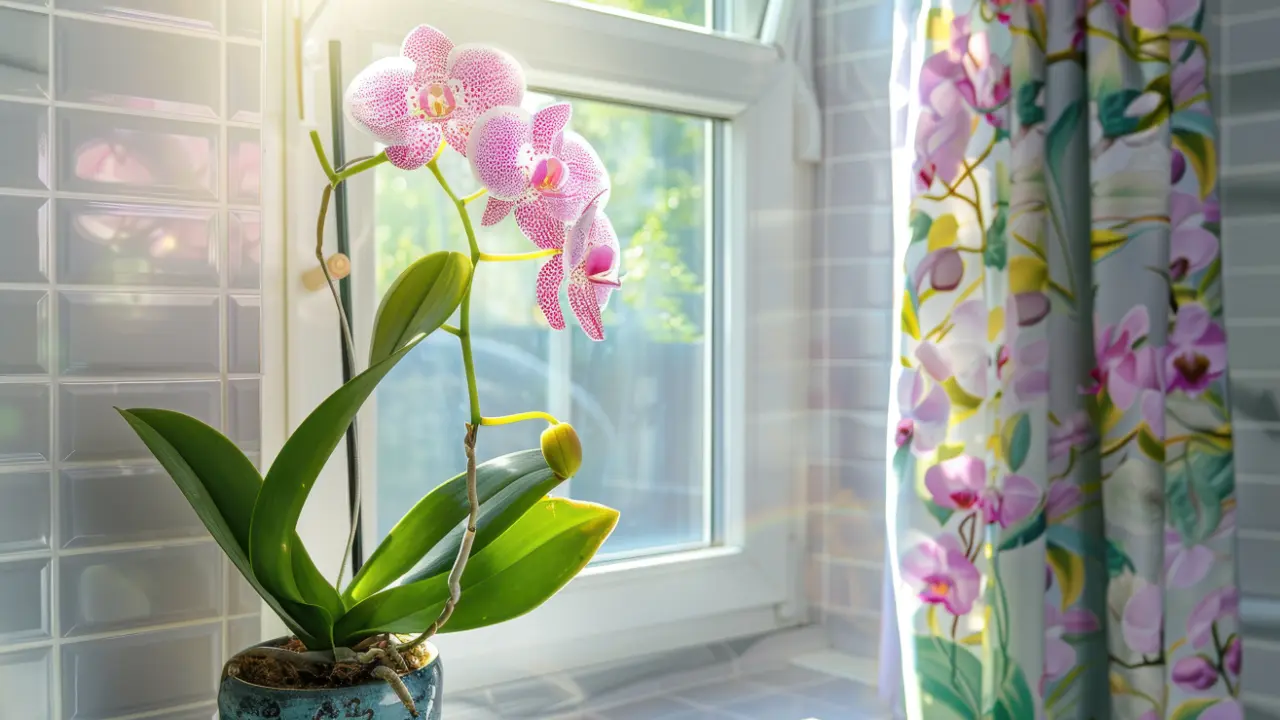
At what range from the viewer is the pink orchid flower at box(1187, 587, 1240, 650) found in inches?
44.0

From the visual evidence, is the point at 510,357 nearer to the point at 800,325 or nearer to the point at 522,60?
the point at 522,60

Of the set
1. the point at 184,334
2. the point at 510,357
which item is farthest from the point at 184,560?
the point at 510,357

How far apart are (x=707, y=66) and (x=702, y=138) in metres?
0.10

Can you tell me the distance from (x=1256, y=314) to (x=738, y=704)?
744 millimetres

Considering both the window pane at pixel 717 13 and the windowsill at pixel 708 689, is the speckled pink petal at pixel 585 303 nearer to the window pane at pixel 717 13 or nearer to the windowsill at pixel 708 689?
the windowsill at pixel 708 689

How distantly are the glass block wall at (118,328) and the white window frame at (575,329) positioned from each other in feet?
0.20

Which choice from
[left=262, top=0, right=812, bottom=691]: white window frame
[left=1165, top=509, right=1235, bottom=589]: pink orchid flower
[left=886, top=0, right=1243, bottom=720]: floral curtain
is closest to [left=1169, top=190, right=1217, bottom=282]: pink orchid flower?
[left=886, top=0, right=1243, bottom=720]: floral curtain

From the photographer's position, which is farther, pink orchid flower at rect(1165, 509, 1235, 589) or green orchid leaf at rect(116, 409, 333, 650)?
pink orchid flower at rect(1165, 509, 1235, 589)

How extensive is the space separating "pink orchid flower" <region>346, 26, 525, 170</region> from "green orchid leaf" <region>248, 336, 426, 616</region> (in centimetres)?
15

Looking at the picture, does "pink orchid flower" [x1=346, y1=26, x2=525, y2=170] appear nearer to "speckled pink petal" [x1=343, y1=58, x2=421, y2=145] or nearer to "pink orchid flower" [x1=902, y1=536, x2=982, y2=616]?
"speckled pink petal" [x1=343, y1=58, x2=421, y2=145]

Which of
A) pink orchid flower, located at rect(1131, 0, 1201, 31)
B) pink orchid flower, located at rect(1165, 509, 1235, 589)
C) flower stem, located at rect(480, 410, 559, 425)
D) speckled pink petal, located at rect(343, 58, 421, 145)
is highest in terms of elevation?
pink orchid flower, located at rect(1131, 0, 1201, 31)

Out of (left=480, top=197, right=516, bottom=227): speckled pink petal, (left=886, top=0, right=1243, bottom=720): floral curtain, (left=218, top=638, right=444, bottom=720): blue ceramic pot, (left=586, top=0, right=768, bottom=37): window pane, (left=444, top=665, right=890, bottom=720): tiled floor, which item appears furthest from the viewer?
(left=586, top=0, right=768, bottom=37): window pane

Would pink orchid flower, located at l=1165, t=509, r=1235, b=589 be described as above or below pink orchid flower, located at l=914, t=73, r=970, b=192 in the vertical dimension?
below

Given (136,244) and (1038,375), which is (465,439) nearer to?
(136,244)
